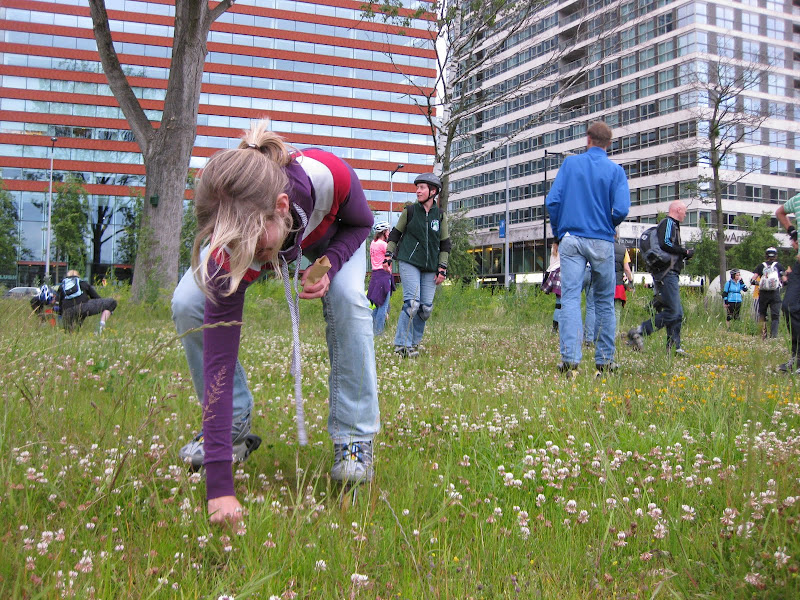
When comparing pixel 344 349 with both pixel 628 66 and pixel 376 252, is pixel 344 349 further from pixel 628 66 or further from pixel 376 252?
pixel 628 66

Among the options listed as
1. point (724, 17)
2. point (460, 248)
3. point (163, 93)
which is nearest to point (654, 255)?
point (460, 248)

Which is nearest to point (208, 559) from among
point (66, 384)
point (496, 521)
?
point (496, 521)

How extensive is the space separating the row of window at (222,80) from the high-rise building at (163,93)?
0.38ft

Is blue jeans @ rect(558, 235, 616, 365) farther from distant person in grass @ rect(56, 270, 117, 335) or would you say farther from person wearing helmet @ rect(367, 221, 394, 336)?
distant person in grass @ rect(56, 270, 117, 335)

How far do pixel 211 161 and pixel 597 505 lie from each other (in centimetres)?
179

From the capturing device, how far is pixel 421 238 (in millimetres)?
7625

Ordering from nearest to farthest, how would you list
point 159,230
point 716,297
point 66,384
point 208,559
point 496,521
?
point 208,559, point 496,521, point 66,384, point 159,230, point 716,297

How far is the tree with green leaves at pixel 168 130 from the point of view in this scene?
1153 centimetres

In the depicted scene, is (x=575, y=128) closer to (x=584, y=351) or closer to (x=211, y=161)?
(x=584, y=351)

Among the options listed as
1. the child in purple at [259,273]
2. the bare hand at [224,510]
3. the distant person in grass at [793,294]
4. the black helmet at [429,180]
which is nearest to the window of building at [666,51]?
the distant person in grass at [793,294]

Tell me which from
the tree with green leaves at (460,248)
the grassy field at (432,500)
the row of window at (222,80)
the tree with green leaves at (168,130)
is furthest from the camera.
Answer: the row of window at (222,80)

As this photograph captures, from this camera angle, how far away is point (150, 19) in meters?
67.0

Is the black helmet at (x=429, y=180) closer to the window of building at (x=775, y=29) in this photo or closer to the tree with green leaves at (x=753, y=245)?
the tree with green leaves at (x=753, y=245)

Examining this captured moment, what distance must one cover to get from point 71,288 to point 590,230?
7.93 meters
